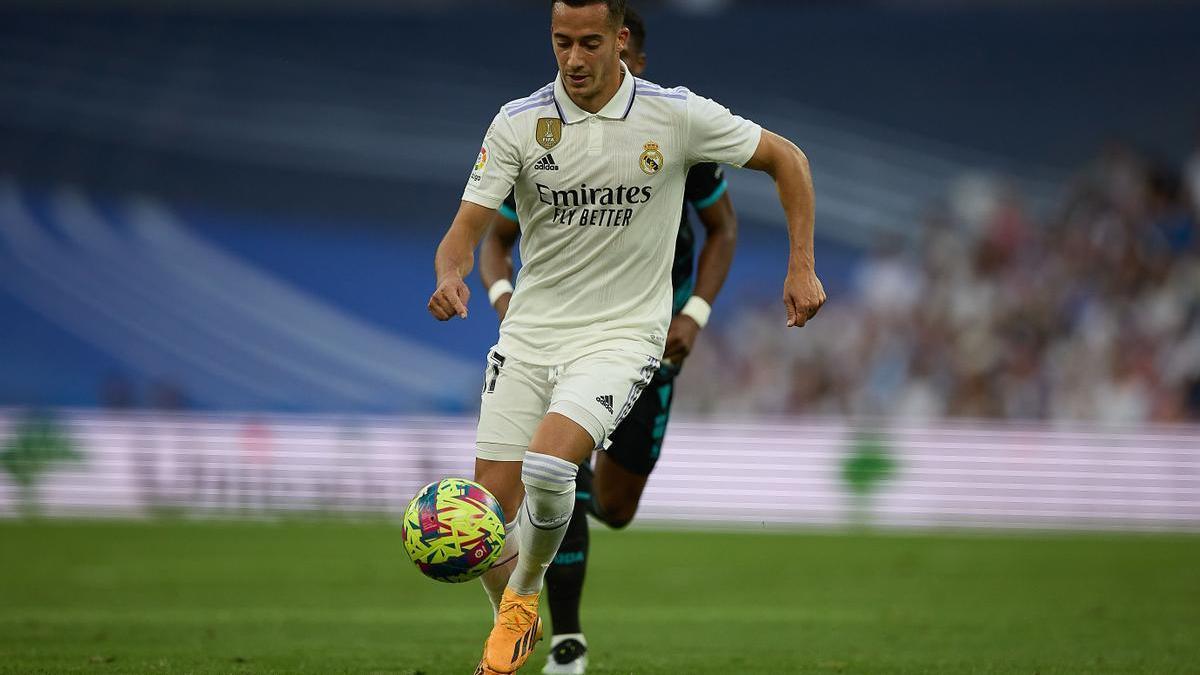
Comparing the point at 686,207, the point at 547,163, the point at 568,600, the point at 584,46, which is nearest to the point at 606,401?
the point at 547,163

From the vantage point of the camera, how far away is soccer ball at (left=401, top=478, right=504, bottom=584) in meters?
5.90

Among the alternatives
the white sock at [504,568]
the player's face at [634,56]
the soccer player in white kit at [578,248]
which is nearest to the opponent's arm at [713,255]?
the player's face at [634,56]

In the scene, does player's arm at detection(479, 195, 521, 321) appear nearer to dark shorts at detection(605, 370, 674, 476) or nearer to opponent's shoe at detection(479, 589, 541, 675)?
dark shorts at detection(605, 370, 674, 476)

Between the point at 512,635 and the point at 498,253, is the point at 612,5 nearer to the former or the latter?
the point at 498,253

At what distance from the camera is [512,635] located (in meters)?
6.23

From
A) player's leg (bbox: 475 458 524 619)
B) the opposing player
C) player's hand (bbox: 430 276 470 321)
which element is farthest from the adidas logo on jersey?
the opposing player

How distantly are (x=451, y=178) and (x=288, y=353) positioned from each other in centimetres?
404

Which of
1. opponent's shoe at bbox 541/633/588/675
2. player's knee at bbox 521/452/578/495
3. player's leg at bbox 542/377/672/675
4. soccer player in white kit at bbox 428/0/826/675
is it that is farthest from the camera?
player's leg at bbox 542/377/672/675

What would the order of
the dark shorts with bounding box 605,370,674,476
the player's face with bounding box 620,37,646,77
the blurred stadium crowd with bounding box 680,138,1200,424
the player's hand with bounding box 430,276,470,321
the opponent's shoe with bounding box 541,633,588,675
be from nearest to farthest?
1. the player's hand with bounding box 430,276,470,321
2. the opponent's shoe with bounding box 541,633,588,675
3. the player's face with bounding box 620,37,646,77
4. the dark shorts with bounding box 605,370,674,476
5. the blurred stadium crowd with bounding box 680,138,1200,424

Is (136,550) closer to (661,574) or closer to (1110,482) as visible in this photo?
(661,574)

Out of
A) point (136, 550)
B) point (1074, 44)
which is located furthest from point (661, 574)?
point (1074, 44)

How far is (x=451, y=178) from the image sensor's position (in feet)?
86.3

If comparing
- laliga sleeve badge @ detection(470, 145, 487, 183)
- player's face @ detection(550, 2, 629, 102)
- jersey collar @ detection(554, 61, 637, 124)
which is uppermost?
player's face @ detection(550, 2, 629, 102)

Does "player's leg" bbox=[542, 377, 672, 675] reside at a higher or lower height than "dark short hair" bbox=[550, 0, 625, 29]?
lower
